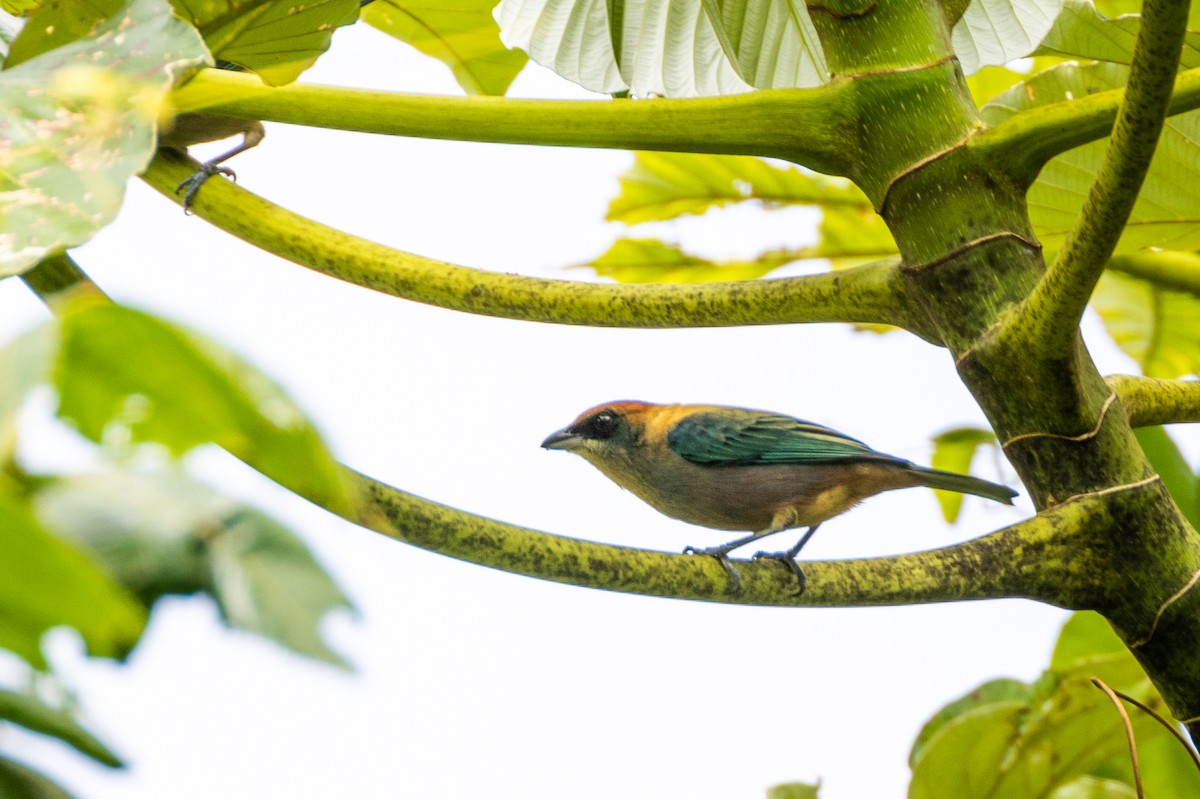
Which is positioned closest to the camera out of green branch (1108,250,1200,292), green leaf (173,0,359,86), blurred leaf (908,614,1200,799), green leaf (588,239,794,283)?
green leaf (173,0,359,86)

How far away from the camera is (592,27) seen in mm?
1422

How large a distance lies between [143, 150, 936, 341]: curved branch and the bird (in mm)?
840

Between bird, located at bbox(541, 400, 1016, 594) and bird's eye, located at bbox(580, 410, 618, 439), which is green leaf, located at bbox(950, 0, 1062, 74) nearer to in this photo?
bird, located at bbox(541, 400, 1016, 594)

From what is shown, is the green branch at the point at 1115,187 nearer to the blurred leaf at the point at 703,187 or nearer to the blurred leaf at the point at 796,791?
the blurred leaf at the point at 796,791

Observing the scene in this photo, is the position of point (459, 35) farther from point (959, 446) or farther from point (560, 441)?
point (959, 446)

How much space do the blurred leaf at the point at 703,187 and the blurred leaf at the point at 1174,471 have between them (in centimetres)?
66

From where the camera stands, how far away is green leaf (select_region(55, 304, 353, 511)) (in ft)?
1.05

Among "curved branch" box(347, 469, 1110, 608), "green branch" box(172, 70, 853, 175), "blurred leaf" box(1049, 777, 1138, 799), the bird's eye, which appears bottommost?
"blurred leaf" box(1049, 777, 1138, 799)

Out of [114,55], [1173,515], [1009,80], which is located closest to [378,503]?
[114,55]

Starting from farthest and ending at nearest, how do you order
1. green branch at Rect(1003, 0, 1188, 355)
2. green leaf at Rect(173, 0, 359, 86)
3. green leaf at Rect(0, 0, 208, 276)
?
green leaf at Rect(173, 0, 359, 86), green branch at Rect(1003, 0, 1188, 355), green leaf at Rect(0, 0, 208, 276)

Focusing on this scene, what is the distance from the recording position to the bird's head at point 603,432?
2.10 meters

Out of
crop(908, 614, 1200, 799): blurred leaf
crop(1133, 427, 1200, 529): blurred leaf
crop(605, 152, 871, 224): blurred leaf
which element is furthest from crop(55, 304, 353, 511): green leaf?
crop(605, 152, 871, 224): blurred leaf

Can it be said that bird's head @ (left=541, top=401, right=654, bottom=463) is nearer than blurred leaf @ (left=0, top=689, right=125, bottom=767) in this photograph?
No

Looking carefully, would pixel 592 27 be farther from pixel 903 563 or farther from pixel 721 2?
pixel 903 563
